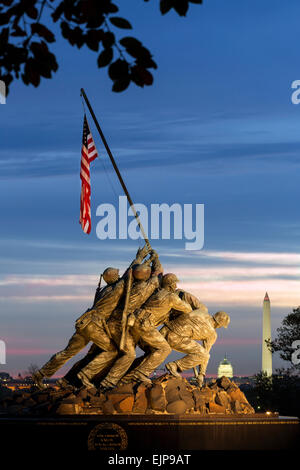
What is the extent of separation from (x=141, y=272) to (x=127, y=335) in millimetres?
1373

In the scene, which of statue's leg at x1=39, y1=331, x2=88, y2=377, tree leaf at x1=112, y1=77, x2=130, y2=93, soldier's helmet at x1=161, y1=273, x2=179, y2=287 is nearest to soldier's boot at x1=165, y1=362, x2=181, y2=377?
soldier's helmet at x1=161, y1=273, x2=179, y2=287

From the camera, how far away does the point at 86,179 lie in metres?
21.6

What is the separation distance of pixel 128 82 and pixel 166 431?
1177 centimetres

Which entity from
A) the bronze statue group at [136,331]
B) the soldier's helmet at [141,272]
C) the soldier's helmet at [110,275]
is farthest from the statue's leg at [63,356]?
the soldier's helmet at [141,272]

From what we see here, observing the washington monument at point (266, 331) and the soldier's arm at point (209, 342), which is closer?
the soldier's arm at point (209, 342)

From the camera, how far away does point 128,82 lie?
730 cm

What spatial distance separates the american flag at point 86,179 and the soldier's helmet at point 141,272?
1.88m

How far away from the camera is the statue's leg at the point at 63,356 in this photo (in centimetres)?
2039

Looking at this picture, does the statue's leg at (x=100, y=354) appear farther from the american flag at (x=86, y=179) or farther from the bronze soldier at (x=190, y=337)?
the american flag at (x=86, y=179)

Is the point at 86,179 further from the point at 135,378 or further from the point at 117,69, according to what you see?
the point at 117,69

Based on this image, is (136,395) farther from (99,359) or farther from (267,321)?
(267,321)

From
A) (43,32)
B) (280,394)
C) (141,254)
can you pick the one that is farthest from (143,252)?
(280,394)
